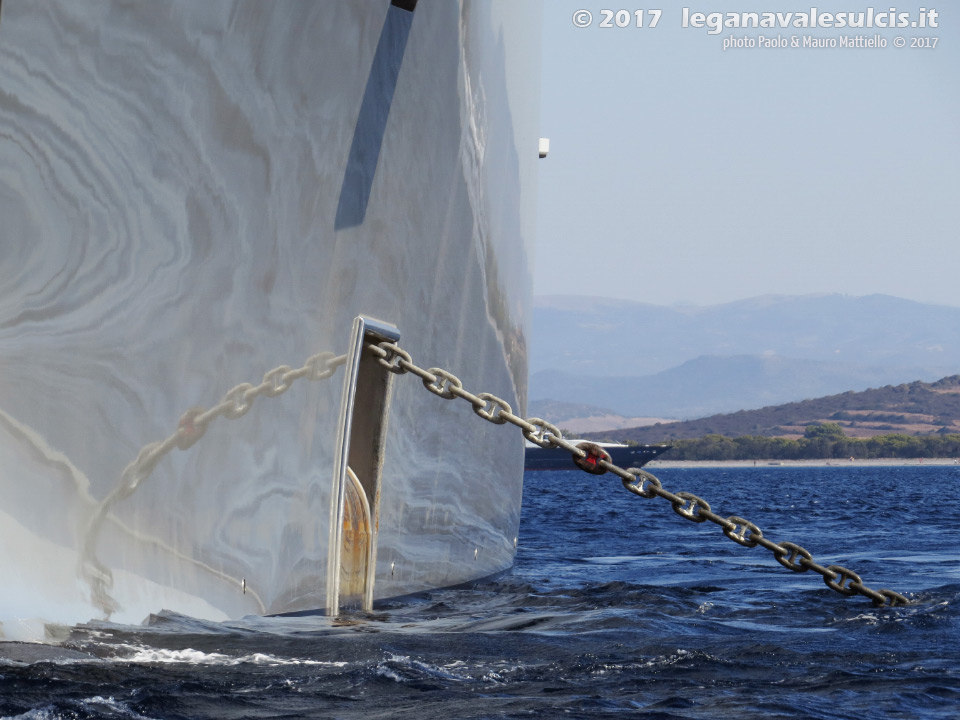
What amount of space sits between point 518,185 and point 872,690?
515cm

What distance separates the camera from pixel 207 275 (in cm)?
412

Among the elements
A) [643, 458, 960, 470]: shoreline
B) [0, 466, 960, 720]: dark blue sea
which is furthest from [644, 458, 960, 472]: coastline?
[0, 466, 960, 720]: dark blue sea

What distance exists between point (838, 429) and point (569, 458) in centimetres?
6188

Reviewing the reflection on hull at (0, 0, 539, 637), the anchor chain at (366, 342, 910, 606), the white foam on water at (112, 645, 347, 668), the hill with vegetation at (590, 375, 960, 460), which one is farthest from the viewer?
the hill with vegetation at (590, 375, 960, 460)

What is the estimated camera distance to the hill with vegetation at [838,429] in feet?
414

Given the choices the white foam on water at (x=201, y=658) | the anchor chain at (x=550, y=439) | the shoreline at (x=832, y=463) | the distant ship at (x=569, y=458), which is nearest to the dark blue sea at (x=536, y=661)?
the white foam on water at (x=201, y=658)

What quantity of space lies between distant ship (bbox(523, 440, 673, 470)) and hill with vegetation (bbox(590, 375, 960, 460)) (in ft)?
137

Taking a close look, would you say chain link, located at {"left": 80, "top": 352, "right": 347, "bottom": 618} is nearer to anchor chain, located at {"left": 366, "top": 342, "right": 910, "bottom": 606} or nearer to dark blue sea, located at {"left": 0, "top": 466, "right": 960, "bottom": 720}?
dark blue sea, located at {"left": 0, "top": 466, "right": 960, "bottom": 720}

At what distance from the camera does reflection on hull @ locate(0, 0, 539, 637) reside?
11.1 feet

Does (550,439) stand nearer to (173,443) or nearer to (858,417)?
(173,443)

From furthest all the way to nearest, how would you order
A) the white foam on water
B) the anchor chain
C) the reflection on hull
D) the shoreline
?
the shoreline → the anchor chain → the white foam on water → the reflection on hull

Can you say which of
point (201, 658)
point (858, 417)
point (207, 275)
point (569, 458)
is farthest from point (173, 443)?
point (858, 417)

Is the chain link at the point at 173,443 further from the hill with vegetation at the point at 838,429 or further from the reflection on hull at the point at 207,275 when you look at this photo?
the hill with vegetation at the point at 838,429

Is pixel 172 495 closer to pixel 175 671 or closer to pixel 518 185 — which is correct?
pixel 175 671
